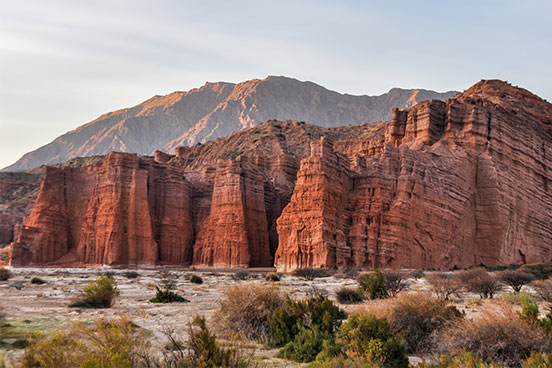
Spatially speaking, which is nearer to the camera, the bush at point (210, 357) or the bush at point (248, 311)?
the bush at point (210, 357)

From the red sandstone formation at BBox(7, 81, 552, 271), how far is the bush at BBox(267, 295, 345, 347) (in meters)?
36.6

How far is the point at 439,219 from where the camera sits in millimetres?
52938

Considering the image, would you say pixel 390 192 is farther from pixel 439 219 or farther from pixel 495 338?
pixel 495 338

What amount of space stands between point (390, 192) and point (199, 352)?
1868 inches

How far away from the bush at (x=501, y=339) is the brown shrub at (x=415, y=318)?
119 centimetres

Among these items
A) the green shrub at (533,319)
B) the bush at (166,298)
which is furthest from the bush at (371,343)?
the bush at (166,298)

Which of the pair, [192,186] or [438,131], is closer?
[438,131]

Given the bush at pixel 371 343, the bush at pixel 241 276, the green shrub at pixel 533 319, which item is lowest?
the bush at pixel 241 276

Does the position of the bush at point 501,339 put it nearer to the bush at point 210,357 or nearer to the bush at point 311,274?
the bush at point 210,357

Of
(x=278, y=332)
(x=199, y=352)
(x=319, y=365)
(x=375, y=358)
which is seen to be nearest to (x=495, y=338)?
(x=375, y=358)

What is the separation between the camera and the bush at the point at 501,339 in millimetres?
8422

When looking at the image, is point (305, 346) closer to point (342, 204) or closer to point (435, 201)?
point (342, 204)

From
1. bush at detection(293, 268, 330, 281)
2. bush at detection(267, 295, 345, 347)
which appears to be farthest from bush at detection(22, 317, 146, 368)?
bush at detection(293, 268, 330, 281)

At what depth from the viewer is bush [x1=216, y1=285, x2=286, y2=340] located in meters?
11.5
